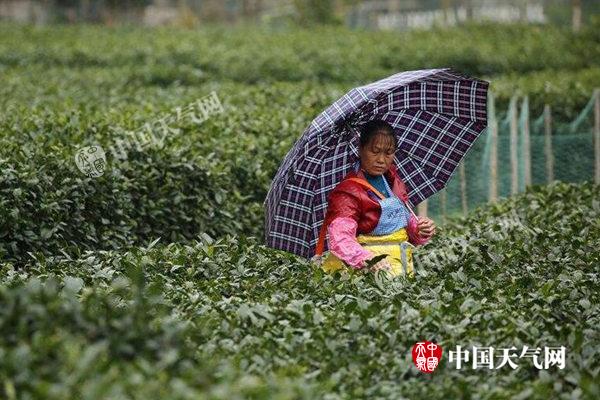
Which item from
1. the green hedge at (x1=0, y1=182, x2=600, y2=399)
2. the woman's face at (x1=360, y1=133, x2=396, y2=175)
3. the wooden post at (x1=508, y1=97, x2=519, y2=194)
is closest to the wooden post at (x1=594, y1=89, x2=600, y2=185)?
the wooden post at (x1=508, y1=97, x2=519, y2=194)

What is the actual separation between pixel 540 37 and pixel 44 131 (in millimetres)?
18576

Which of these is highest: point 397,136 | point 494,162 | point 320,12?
point 397,136

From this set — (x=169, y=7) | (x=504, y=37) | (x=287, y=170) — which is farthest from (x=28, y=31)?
(x=169, y=7)

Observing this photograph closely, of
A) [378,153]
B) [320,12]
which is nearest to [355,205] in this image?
[378,153]

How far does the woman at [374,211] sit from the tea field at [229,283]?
0.87 ft

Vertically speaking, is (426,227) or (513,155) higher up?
(426,227)

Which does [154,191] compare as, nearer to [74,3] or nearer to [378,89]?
[378,89]

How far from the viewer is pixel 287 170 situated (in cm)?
669

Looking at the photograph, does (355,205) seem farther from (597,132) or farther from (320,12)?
(320,12)

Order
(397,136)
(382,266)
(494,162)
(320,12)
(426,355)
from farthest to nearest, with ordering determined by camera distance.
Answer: (320,12) < (494,162) < (397,136) < (382,266) < (426,355)

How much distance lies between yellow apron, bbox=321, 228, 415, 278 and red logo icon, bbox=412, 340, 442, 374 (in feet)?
5.23

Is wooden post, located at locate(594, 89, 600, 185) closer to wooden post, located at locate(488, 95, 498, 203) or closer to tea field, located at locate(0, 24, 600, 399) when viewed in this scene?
wooden post, located at locate(488, 95, 498, 203)

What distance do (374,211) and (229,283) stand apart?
92cm

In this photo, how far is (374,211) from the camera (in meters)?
6.60
